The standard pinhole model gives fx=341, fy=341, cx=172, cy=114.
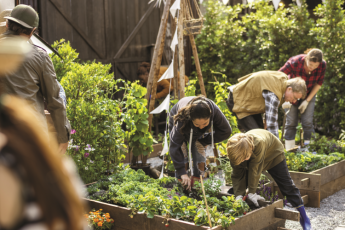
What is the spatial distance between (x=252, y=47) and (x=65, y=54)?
16.5 ft

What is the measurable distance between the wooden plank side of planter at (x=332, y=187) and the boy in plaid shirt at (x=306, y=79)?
110 cm

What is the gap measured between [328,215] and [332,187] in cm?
70

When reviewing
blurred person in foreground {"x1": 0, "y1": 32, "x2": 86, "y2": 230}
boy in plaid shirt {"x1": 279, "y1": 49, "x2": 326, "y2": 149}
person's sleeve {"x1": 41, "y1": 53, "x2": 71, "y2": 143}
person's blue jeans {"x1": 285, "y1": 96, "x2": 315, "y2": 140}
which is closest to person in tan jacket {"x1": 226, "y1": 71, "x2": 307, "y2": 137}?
boy in plaid shirt {"x1": 279, "y1": 49, "x2": 326, "y2": 149}

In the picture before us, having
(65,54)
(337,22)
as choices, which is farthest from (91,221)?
(337,22)

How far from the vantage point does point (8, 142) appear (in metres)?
0.30

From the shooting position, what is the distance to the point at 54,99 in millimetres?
2154

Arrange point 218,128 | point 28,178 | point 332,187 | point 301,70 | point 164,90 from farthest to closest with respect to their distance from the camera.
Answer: point 164,90 → point 301,70 → point 332,187 → point 218,128 → point 28,178

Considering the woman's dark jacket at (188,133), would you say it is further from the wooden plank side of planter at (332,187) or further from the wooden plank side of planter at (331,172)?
the wooden plank side of planter at (332,187)

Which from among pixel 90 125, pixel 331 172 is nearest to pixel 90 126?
pixel 90 125

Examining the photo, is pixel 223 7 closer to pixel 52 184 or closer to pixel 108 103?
pixel 108 103

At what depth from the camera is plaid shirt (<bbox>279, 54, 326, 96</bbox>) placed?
196 inches

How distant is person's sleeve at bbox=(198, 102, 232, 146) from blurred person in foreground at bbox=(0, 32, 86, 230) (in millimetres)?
2944

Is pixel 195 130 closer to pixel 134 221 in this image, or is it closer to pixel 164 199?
pixel 164 199

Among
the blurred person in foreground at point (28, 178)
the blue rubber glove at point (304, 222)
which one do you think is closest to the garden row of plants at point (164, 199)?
the blue rubber glove at point (304, 222)
